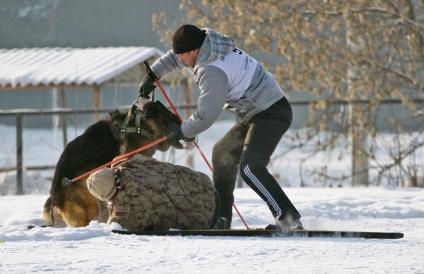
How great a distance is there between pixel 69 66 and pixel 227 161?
50.4 ft

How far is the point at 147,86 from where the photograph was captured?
7.86 metres

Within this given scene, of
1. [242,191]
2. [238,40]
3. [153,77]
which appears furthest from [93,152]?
[238,40]

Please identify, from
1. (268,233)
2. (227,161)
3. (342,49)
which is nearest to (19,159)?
(342,49)

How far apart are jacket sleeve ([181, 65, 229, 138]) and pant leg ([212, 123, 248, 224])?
0.60 metres

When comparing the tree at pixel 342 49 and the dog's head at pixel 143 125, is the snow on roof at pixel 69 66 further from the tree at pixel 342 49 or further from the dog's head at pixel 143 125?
the dog's head at pixel 143 125

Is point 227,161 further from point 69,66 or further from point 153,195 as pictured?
point 69,66

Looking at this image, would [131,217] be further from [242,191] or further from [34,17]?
[34,17]

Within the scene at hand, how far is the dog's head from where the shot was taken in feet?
27.6

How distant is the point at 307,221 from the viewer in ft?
27.5

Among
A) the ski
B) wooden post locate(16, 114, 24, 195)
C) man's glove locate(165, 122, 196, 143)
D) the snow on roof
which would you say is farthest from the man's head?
the snow on roof

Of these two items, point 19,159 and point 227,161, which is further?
point 19,159

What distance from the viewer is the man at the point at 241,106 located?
712cm

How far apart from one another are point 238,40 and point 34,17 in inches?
980

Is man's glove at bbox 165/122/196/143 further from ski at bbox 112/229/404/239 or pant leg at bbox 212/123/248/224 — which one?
ski at bbox 112/229/404/239
